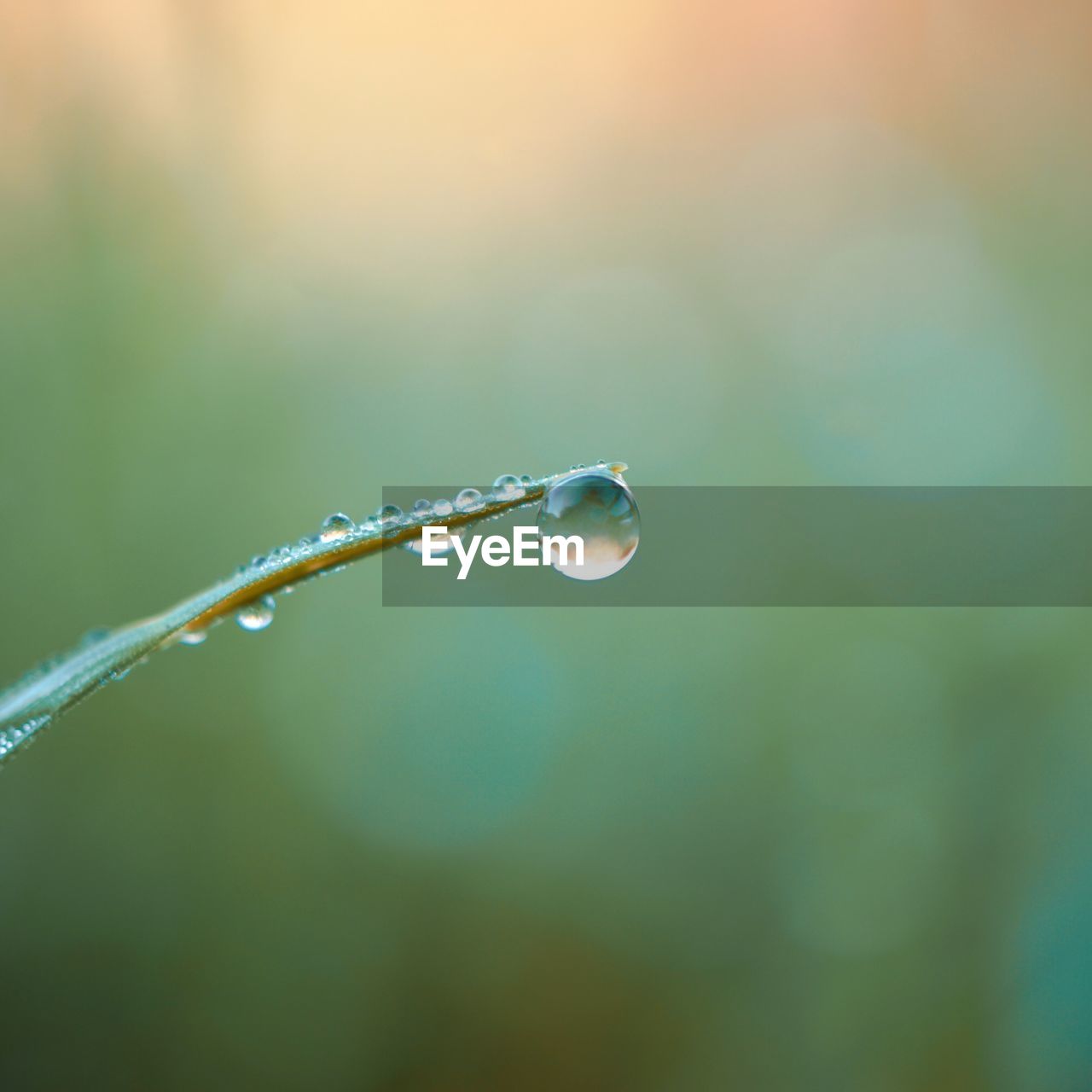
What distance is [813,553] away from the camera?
1.85 meters

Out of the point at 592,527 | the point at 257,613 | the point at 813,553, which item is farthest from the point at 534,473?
the point at 257,613

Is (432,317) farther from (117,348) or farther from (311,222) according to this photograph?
(117,348)

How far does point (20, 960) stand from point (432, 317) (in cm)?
132

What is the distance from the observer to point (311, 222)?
72.1 inches

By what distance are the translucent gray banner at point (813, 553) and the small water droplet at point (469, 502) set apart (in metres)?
1.45

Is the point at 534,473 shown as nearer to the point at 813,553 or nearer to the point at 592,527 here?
the point at 813,553

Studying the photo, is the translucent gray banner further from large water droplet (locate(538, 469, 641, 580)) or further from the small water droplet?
the small water droplet

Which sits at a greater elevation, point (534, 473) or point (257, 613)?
point (534, 473)

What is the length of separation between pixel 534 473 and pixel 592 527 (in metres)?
1.34

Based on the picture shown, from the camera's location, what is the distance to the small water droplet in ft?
0.97

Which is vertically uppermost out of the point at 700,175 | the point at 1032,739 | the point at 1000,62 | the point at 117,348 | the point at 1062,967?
the point at 1000,62

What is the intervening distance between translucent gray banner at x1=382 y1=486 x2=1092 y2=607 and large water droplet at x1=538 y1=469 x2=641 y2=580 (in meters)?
1.31

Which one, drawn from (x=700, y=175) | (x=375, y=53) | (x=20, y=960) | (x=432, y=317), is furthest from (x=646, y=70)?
(x=20, y=960)

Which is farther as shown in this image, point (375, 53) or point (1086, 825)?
point (375, 53)
